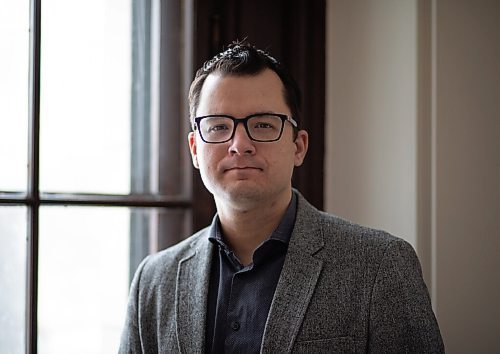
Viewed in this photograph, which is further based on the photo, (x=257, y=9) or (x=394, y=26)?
(x=257, y=9)

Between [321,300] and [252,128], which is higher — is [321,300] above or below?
below

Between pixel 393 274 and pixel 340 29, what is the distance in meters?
0.78

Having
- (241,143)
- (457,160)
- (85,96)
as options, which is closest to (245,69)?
(241,143)

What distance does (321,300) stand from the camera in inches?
56.6

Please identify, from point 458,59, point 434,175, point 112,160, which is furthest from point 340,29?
point 112,160

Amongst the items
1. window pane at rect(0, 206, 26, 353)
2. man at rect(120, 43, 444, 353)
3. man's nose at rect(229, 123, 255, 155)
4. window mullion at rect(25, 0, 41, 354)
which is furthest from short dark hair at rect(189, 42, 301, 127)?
window pane at rect(0, 206, 26, 353)

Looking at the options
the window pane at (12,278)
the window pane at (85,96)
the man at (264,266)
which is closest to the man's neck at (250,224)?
the man at (264,266)

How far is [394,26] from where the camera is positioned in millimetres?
1768

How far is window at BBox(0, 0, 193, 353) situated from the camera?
1619 mm

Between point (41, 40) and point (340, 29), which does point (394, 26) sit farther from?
point (41, 40)

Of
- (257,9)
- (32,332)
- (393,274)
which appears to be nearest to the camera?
(393,274)

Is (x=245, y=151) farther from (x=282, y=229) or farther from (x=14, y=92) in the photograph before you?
(x=14, y=92)

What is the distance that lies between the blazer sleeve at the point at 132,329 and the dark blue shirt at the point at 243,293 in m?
0.18

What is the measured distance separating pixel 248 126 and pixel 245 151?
6 cm
